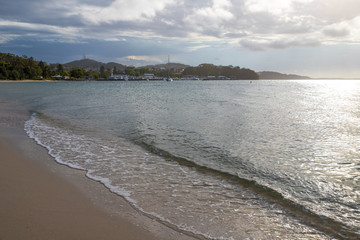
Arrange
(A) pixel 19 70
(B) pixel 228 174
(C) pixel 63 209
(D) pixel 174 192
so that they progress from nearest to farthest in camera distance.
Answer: (C) pixel 63 209, (D) pixel 174 192, (B) pixel 228 174, (A) pixel 19 70

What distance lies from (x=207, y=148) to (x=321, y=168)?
3839 millimetres

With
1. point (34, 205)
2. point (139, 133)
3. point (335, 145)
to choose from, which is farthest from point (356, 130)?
point (34, 205)

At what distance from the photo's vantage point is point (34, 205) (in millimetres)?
4738

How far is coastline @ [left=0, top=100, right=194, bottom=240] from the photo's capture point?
3.95 metres

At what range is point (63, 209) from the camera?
4703 millimetres

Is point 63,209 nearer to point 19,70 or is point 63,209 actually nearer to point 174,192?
point 174,192

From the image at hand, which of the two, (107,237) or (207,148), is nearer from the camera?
(107,237)

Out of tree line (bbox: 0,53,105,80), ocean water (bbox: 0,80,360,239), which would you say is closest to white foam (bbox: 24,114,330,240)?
ocean water (bbox: 0,80,360,239)

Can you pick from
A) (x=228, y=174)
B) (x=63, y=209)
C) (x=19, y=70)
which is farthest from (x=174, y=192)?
(x=19, y=70)

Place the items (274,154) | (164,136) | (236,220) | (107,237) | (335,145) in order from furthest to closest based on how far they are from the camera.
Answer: (164,136), (335,145), (274,154), (236,220), (107,237)

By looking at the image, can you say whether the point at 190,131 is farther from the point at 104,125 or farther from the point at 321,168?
the point at 321,168

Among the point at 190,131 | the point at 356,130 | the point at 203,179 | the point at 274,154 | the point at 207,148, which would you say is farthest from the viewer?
the point at 356,130

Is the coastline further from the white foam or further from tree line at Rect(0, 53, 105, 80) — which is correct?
tree line at Rect(0, 53, 105, 80)

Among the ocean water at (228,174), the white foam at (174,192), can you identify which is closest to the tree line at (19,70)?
the ocean water at (228,174)
